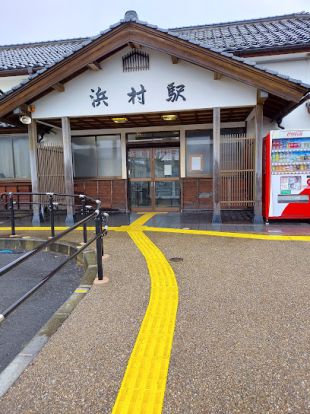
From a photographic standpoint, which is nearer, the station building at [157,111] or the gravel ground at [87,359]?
the gravel ground at [87,359]

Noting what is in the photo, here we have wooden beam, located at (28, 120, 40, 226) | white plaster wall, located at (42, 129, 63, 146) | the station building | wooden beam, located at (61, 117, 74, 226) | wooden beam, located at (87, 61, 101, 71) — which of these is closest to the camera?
the station building

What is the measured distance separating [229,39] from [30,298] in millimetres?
10279

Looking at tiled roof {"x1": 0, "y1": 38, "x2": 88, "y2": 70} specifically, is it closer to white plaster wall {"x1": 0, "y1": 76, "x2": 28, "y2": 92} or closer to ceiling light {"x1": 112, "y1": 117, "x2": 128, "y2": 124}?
white plaster wall {"x1": 0, "y1": 76, "x2": 28, "y2": 92}

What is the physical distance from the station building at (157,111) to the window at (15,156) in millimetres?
36

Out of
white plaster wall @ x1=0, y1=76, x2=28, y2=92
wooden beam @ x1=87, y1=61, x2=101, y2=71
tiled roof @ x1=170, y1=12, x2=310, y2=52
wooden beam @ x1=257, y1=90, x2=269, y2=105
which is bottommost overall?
wooden beam @ x1=257, y1=90, x2=269, y2=105

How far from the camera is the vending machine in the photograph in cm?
722

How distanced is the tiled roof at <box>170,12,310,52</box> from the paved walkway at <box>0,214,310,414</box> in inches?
274

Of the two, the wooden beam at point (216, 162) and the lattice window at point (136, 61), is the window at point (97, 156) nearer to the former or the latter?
the lattice window at point (136, 61)

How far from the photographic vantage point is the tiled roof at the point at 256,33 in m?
8.98

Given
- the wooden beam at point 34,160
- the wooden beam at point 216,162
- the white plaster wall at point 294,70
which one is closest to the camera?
the wooden beam at point 216,162

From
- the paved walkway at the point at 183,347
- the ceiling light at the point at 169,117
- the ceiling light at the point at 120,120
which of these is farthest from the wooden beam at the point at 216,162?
the paved walkway at the point at 183,347

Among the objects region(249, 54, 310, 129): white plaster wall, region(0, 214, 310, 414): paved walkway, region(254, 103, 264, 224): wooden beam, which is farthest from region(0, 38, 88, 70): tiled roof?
region(0, 214, 310, 414): paved walkway

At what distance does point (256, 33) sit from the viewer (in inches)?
430

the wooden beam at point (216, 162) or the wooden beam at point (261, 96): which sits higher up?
the wooden beam at point (261, 96)
